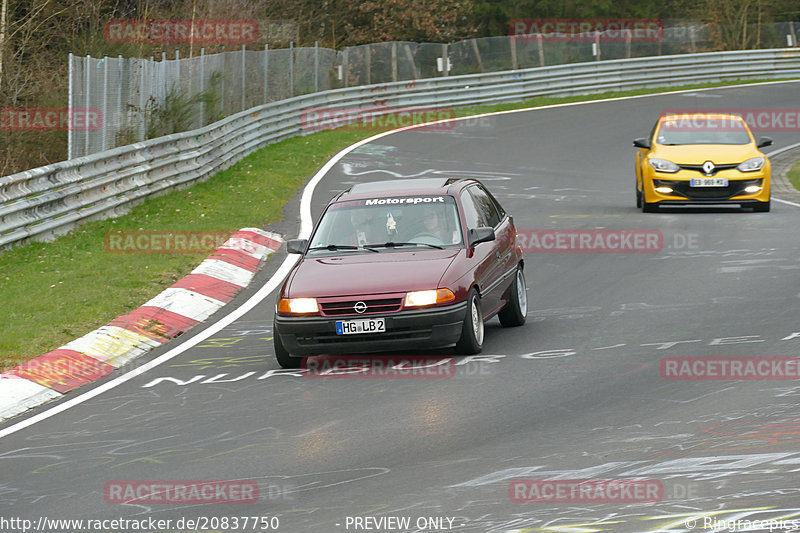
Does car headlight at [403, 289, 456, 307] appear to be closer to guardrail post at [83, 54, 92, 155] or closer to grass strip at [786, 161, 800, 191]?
guardrail post at [83, 54, 92, 155]

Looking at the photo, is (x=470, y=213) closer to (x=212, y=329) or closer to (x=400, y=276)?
(x=400, y=276)

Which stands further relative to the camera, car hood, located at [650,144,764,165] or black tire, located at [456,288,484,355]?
car hood, located at [650,144,764,165]

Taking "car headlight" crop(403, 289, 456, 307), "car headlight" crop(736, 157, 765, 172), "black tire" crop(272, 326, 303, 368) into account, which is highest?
"car headlight" crop(736, 157, 765, 172)

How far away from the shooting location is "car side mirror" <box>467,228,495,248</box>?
1131 cm

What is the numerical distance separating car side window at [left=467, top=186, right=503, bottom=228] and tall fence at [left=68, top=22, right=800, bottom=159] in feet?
27.9

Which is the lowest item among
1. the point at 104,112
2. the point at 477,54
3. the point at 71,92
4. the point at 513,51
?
the point at 104,112

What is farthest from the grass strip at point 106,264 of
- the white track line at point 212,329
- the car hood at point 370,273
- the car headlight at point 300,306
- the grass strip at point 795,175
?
the grass strip at point 795,175

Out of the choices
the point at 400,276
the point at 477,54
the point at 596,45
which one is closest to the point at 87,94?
the point at 400,276

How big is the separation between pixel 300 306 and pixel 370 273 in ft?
2.17

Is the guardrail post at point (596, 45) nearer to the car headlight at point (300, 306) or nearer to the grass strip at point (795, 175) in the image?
the grass strip at point (795, 175)

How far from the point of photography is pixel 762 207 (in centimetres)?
2028

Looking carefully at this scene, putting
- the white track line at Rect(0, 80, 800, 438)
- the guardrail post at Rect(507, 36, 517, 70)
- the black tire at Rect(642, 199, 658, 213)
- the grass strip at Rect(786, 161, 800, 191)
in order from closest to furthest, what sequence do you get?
the white track line at Rect(0, 80, 800, 438)
the black tire at Rect(642, 199, 658, 213)
the grass strip at Rect(786, 161, 800, 191)
the guardrail post at Rect(507, 36, 517, 70)

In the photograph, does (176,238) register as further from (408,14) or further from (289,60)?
(408,14)

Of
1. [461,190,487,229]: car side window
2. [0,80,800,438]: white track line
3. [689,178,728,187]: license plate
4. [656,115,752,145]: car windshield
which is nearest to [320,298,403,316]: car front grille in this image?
[461,190,487,229]: car side window
